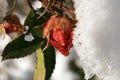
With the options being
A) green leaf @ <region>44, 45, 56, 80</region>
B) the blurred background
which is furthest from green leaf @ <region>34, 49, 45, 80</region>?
the blurred background

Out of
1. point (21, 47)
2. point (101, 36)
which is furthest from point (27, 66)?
point (101, 36)

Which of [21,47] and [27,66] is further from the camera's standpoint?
[27,66]

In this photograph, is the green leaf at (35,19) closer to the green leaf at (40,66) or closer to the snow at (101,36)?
the green leaf at (40,66)

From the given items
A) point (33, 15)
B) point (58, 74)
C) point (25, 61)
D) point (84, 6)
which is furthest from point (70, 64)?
point (84, 6)

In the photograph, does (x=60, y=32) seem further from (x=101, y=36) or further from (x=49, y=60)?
(x=101, y=36)

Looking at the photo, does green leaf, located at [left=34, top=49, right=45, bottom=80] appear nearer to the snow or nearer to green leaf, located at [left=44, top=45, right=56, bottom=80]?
green leaf, located at [left=44, top=45, right=56, bottom=80]

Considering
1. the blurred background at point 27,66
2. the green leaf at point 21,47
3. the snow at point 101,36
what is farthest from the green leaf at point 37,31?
the blurred background at point 27,66

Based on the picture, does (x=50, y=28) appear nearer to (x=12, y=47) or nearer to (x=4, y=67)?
(x=12, y=47)
